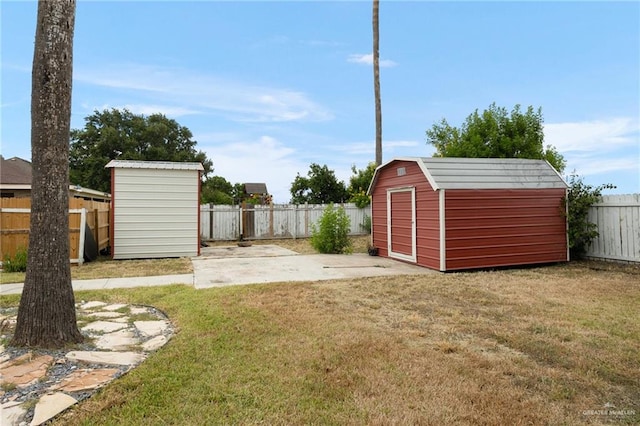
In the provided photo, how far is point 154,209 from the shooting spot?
1019 centimetres

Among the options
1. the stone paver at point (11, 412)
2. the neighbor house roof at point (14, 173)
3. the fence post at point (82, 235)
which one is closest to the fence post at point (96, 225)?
the fence post at point (82, 235)

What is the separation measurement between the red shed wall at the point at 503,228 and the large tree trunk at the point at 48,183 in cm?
668

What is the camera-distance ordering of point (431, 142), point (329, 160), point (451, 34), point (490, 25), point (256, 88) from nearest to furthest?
point (490, 25)
point (451, 34)
point (256, 88)
point (431, 142)
point (329, 160)

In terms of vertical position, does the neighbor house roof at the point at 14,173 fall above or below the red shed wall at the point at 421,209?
above

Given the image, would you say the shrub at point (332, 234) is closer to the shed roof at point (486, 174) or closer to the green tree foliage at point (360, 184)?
the shed roof at point (486, 174)

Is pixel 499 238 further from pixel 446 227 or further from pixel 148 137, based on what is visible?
pixel 148 137

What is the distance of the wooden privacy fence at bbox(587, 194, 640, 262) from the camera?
8.19m

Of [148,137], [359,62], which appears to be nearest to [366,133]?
[359,62]

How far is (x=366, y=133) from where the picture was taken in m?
16.5

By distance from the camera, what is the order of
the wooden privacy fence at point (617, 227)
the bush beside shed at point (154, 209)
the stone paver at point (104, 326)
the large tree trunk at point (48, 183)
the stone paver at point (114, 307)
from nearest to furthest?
the large tree trunk at point (48, 183)
the stone paver at point (104, 326)
the stone paver at point (114, 307)
the wooden privacy fence at point (617, 227)
the bush beside shed at point (154, 209)

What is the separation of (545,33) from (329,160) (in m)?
14.6

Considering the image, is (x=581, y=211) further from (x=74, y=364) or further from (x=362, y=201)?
(x=74, y=364)

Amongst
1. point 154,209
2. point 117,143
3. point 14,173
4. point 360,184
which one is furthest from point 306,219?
point 117,143

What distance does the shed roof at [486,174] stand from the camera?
26.5 ft
